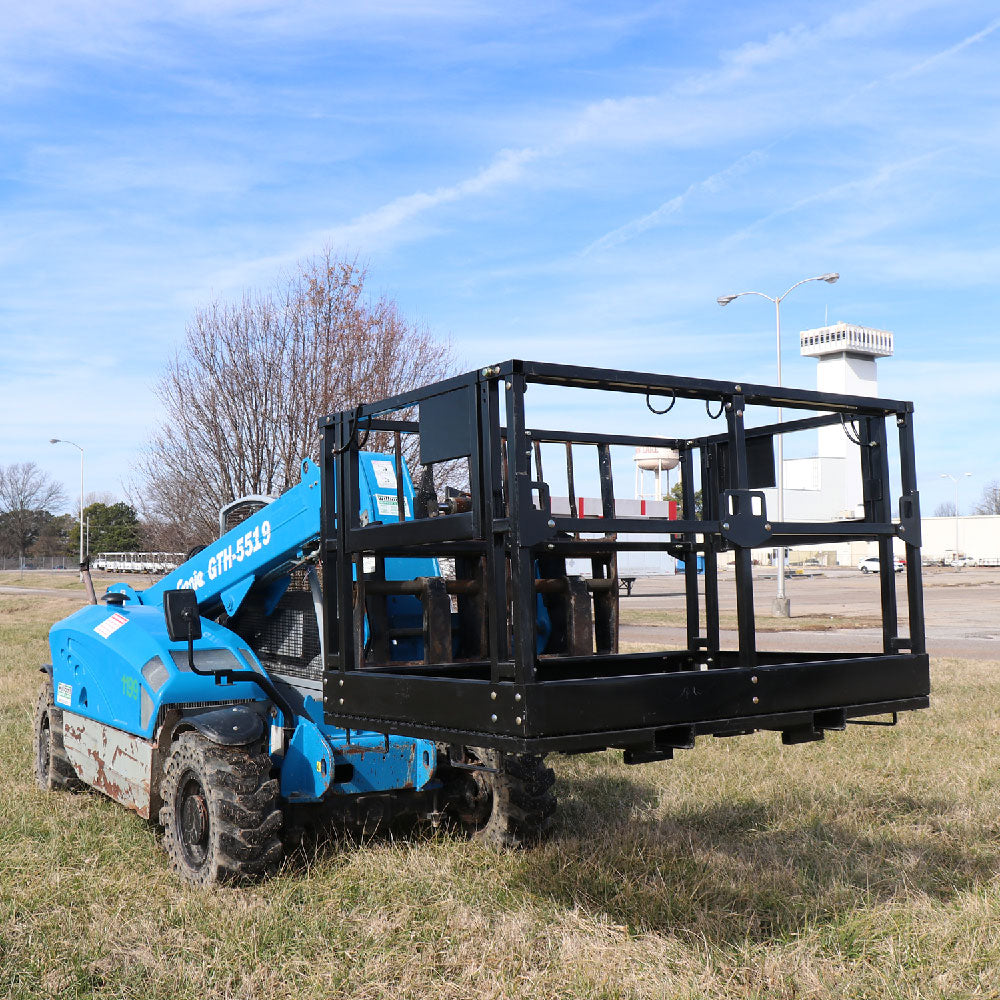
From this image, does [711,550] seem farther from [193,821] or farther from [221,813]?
[193,821]

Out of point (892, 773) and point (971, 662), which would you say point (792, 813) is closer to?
point (892, 773)

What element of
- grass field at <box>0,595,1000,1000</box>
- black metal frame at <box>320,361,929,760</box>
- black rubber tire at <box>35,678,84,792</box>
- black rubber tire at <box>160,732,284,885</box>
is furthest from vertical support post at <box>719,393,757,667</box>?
black rubber tire at <box>35,678,84,792</box>

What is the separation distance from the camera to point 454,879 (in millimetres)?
5477

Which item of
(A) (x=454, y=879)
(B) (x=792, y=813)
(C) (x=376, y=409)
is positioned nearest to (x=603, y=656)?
(A) (x=454, y=879)

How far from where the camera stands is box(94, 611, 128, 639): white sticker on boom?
22.2 feet

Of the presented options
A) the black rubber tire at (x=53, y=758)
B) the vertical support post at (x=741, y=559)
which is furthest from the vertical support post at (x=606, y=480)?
the black rubber tire at (x=53, y=758)

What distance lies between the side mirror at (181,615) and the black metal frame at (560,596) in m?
1.25

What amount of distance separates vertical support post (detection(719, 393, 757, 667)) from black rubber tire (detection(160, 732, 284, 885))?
2.48 metres

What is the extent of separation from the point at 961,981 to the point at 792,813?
2666 millimetres

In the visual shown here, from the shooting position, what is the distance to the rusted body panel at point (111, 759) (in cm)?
616

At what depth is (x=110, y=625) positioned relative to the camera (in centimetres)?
687

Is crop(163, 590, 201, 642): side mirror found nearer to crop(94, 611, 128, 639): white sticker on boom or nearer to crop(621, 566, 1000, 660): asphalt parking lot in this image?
crop(94, 611, 128, 639): white sticker on boom

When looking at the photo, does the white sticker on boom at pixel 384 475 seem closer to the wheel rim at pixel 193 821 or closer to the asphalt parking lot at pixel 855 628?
the wheel rim at pixel 193 821

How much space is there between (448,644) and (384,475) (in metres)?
1.16
